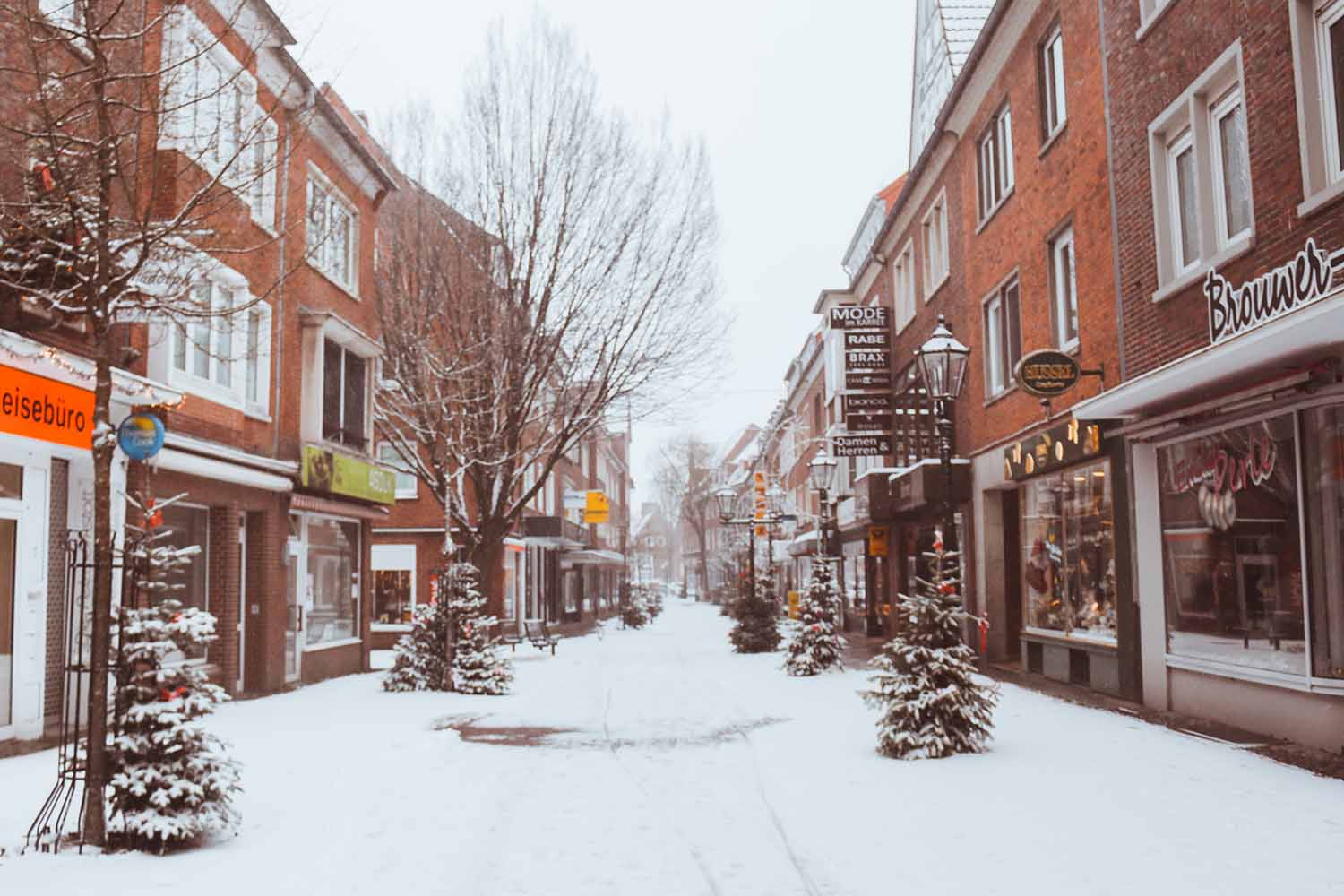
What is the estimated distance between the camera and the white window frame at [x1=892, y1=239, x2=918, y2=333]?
2548 centimetres

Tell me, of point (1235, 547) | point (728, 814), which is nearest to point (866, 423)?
point (1235, 547)

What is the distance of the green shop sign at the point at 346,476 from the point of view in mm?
17688

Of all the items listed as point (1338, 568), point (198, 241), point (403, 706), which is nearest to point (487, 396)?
point (403, 706)

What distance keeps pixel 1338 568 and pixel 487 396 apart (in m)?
14.3

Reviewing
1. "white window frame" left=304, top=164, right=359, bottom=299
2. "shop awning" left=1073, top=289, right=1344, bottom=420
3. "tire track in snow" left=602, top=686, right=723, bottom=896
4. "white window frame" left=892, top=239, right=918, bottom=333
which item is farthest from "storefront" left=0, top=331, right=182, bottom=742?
"white window frame" left=892, top=239, right=918, bottom=333

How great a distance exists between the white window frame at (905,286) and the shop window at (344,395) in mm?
11622

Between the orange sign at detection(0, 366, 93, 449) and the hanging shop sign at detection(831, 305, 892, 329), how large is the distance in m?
19.1

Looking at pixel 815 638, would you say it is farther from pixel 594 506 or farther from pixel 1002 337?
pixel 594 506

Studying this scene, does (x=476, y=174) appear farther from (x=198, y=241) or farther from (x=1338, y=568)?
(x=1338, y=568)

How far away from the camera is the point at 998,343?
61.1ft

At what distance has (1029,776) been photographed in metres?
8.54

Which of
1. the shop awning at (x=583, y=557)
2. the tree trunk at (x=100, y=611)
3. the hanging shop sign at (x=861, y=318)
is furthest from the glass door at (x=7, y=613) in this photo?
the shop awning at (x=583, y=557)

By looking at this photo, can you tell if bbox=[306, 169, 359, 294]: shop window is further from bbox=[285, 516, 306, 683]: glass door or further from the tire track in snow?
the tire track in snow

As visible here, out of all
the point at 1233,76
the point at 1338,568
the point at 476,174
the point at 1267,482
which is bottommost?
the point at 1338,568
